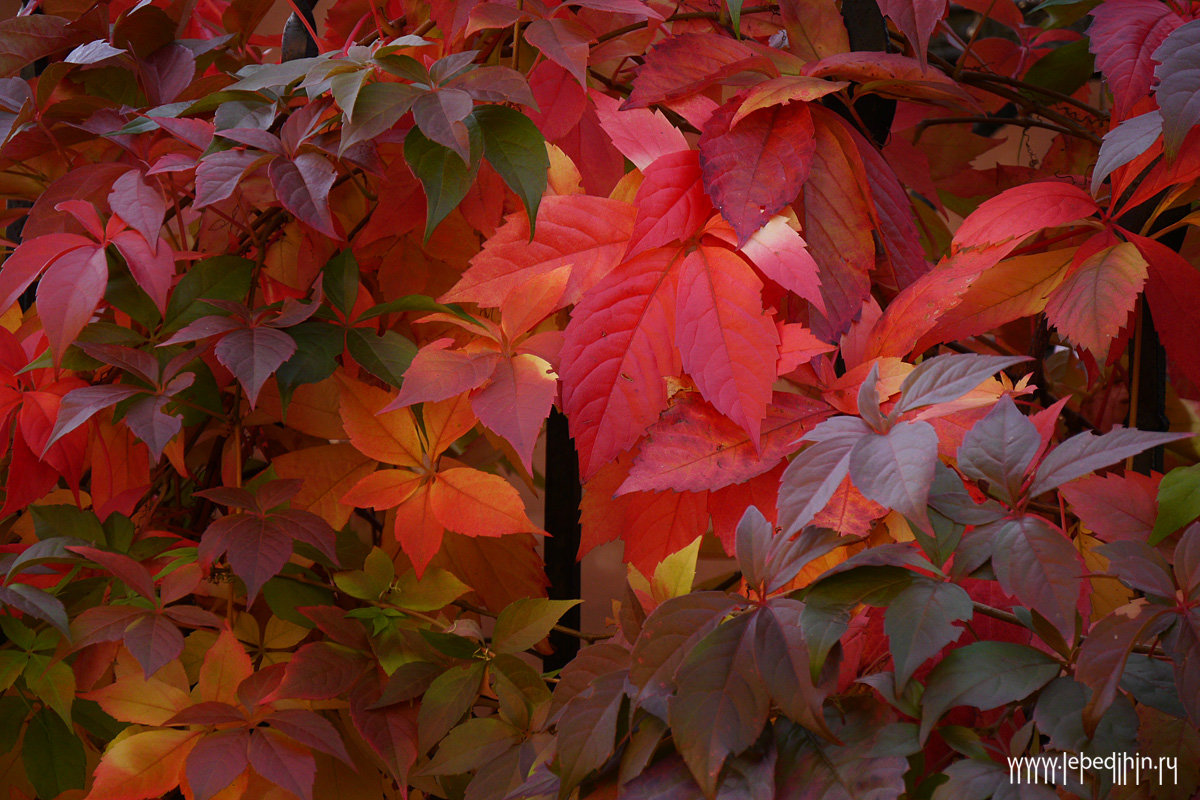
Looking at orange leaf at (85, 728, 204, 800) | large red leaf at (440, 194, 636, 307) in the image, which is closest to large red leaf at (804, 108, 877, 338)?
large red leaf at (440, 194, 636, 307)

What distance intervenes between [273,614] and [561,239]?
0.33 meters

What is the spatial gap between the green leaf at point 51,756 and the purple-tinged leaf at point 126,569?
0.14 metres

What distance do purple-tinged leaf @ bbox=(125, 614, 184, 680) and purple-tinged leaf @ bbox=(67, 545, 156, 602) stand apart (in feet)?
0.05

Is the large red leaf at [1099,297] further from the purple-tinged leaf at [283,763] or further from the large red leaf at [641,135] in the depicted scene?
the purple-tinged leaf at [283,763]

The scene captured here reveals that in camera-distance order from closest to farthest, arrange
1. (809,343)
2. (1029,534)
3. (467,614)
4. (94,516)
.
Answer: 1. (1029,534)
2. (809,343)
3. (94,516)
4. (467,614)

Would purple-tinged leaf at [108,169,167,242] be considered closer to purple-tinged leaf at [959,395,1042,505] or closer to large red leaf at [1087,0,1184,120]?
purple-tinged leaf at [959,395,1042,505]

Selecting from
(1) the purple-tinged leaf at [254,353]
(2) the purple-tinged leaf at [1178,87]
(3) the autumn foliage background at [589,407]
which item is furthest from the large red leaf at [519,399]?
(2) the purple-tinged leaf at [1178,87]

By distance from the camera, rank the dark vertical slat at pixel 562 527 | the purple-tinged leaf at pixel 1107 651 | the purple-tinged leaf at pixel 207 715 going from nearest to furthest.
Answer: the purple-tinged leaf at pixel 1107 651, the purple-tinged leaf at pixel 207 715, the dark vertical slat at pixel 562 527

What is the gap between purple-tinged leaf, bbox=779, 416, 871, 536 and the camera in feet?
0.99

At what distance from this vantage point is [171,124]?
0.51 metres

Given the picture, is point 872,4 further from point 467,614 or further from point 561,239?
point 467,614

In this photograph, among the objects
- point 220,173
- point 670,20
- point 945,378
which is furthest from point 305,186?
point 945,378

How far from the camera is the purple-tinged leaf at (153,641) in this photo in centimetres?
47

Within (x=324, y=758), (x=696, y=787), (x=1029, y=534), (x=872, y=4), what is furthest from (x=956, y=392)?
(x=324, y=758)
